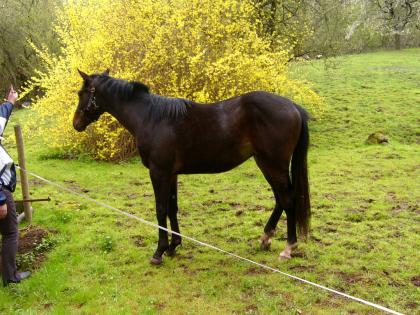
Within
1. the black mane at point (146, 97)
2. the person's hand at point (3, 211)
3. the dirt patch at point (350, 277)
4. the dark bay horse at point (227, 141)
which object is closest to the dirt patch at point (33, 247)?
the person's hand at point (3, 211)

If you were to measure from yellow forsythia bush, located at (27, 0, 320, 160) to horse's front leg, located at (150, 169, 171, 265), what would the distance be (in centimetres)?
435

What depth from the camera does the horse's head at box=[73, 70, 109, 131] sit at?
502 cm

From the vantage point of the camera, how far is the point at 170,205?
505 cm

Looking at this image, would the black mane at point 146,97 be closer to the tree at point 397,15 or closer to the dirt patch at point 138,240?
the dirt patch at point 138,240

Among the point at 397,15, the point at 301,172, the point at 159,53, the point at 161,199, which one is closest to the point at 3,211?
the point at 161,199

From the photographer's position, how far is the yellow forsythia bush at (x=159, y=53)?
30.0 ft

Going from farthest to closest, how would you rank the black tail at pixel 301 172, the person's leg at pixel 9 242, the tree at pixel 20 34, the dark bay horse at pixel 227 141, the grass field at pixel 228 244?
the tree at pixel 20 34
the black tail at pixel 301 172
the dark bay horse at pixel 227 141
the person's leg at pixel 9 242
the grass field at pixel 228 244

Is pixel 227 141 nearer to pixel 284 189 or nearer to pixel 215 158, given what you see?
pixel 215 158

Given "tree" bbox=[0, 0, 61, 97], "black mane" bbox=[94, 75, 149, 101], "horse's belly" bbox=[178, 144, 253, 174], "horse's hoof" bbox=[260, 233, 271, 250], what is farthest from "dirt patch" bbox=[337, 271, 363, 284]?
"tree" bbox=[0, 0, 61, 97]

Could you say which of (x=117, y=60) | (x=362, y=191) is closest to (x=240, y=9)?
(x=117, y=60)

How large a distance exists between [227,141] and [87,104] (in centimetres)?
179

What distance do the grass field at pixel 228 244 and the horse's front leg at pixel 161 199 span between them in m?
0.17

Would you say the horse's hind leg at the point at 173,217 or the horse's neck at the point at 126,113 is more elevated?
the horse's neck at the point at 126,113

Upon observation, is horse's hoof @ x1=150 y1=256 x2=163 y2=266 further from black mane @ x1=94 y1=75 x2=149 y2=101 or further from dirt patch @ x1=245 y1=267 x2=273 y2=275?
black mane @ x1=94 y1=75 x2=149 y2=101
